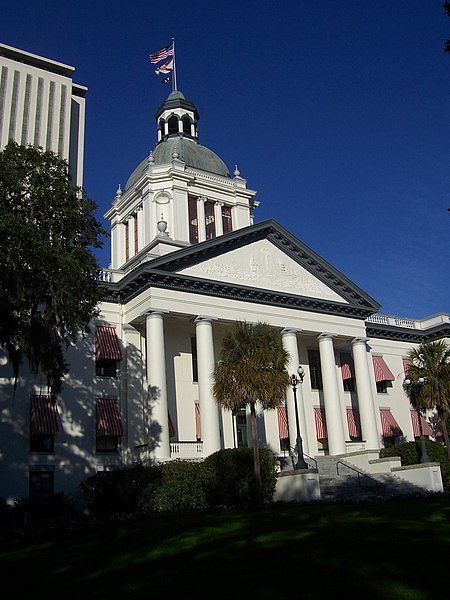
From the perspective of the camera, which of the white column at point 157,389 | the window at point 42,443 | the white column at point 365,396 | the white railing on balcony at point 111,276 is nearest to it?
the window at point 42,443

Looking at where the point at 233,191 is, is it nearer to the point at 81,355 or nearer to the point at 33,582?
the point at 81,355

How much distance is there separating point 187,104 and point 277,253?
19.4 metres

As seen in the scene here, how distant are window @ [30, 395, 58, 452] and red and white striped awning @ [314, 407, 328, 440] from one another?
16.4 meters

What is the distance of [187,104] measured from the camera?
54281 millimetres

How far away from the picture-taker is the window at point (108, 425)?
3391 centimetres

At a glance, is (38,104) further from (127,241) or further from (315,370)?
(315,370)

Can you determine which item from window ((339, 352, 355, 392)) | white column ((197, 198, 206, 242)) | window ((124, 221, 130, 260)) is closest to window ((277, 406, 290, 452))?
window ((339, 352, 355, 392))

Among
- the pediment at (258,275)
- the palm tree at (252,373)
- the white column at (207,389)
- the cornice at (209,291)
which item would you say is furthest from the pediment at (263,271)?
the palm tree at (252,373)

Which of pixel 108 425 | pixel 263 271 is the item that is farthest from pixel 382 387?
pixel 108 425

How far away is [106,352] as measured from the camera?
116 feet

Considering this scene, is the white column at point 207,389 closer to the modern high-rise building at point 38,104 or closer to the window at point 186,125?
the window at point 186,125

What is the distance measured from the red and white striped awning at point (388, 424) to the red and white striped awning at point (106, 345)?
1908 centimetres

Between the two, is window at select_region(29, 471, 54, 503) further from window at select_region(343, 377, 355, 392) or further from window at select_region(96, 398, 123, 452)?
window at select_region(343, 377, 355, 392)

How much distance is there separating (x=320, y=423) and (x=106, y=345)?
47.4 feet
